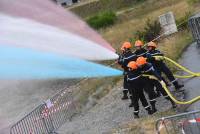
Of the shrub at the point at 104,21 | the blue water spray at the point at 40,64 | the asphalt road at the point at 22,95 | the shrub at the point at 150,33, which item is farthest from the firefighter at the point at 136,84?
the shrub at the point at 104,21

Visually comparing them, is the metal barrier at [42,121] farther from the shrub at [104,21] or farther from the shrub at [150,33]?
the shrub at [104,21]

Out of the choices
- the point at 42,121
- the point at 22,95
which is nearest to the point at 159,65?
the point at 42,121

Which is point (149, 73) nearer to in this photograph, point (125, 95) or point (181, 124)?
point (125, 95)

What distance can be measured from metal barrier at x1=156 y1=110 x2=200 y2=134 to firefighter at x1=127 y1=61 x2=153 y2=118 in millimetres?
2179

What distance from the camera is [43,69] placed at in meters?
19.6

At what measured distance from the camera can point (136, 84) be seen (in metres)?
14.7

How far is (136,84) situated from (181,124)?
311cm

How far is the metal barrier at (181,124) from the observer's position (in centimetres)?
1096

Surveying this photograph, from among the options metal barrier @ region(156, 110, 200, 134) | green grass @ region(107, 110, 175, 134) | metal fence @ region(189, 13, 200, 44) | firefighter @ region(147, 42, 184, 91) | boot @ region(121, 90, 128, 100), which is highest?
metal fence @ region(189, 13, 200, 44)

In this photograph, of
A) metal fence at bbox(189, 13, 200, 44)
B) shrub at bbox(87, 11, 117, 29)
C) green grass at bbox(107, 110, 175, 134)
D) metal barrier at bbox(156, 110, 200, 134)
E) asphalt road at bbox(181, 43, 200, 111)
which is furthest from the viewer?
shrub at bbox(87, 11, 117, 29)

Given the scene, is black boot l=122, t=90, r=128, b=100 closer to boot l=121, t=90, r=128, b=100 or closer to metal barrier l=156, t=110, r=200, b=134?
boot l=121, t=90, r=128, b=100

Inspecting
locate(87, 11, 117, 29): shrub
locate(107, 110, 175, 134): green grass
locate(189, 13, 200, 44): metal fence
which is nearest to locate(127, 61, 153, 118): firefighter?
locate(107, 110, 175, 134): green grass

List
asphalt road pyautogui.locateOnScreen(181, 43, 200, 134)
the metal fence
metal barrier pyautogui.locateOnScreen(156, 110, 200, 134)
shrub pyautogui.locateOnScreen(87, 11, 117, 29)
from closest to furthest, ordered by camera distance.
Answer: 1. metal barrier pyautogui.locateOnScreen(156, 110, 200, 134)
2. asphalt road pyautogui.locateOnScreen(181, 43, 200, 134)
3. the metal fence
4. shrub pyautogui.locateOnScreen(87, 11, 117, 29)

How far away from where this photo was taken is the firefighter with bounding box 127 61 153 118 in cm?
1450
